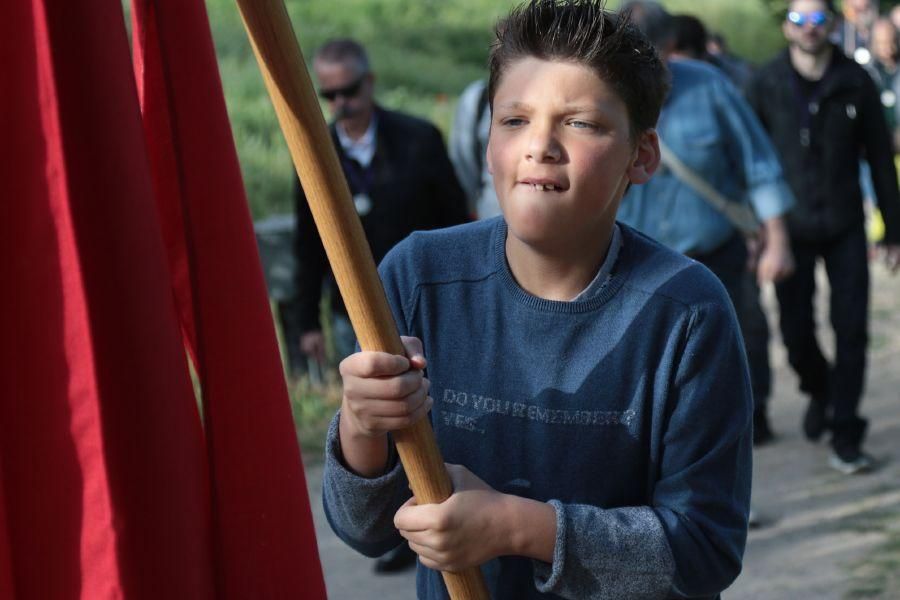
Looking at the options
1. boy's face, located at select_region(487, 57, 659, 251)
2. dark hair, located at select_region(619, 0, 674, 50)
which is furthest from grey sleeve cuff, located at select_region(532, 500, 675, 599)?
dark hair, located at select_region(619, 0, 674, 50)

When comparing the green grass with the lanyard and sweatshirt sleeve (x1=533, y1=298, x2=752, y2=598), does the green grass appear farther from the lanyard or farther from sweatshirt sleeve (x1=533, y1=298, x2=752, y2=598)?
sweatshirt sleeve (x1=533, y1=298, x2=752, y2=598)

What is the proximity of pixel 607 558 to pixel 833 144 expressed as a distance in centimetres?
494

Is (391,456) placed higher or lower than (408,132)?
lower

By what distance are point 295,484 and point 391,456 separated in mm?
179

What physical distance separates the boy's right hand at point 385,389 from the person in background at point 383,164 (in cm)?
375

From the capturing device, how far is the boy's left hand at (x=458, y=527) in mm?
1745

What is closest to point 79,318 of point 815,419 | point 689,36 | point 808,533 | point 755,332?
point 808,533

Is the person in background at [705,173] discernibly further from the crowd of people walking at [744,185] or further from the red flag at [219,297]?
the red flag at [219,297]

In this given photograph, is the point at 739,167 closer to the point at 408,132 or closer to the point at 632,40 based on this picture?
the point at 408,132

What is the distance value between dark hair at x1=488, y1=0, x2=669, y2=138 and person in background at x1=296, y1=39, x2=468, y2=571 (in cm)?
349

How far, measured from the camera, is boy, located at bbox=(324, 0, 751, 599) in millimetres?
1807

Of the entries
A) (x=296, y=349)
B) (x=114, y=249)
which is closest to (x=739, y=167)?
(x=296, y=349)

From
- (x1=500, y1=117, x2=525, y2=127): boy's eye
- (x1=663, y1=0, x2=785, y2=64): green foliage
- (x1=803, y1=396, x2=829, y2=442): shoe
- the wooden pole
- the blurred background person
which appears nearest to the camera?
the wooden pole

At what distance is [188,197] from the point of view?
1.94 m
